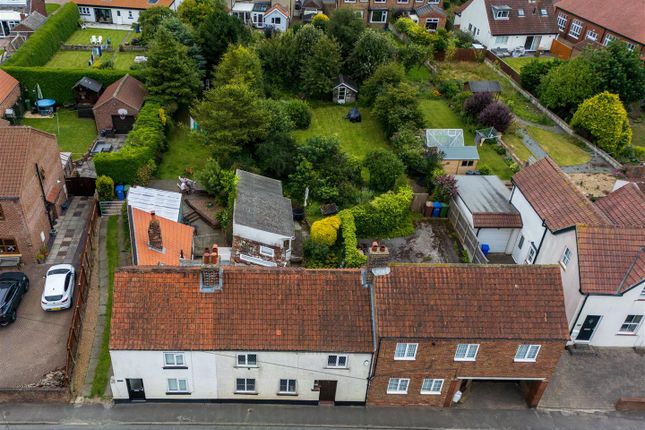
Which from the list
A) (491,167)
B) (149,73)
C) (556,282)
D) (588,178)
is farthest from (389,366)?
(149,73)

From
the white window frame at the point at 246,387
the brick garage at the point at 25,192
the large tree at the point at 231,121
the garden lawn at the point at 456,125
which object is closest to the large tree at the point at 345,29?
the garden lawn at the point at 456,125

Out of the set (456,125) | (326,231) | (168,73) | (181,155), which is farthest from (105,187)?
(456,125)

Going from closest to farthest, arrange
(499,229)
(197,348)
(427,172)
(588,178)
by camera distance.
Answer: (197,348) < (499,229) < (427,172) < (588,178)

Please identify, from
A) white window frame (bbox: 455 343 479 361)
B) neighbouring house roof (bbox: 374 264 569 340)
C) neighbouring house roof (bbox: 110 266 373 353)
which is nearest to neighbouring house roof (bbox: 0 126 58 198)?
neighbouring house roof (bbox: 110 266 373 353)

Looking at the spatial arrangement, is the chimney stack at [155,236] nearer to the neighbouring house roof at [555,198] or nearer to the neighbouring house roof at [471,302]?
the neighbouring house roof at [471,302]

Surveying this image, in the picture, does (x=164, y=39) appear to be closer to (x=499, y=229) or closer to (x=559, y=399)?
(x=499, y=229)

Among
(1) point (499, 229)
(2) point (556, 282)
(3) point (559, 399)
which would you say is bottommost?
(3) point (559, 399)

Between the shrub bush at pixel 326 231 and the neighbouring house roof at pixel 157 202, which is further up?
the neighbouring house roof at pixel 157 202

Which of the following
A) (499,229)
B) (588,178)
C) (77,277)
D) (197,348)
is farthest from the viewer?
(588,178)
